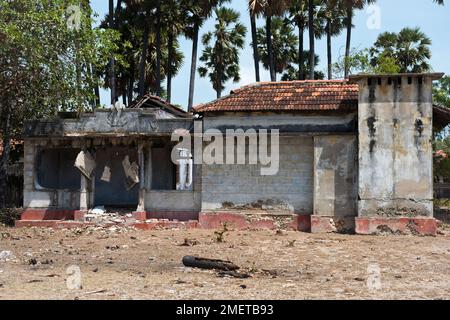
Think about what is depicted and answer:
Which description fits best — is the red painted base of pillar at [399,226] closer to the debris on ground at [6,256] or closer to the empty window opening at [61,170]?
the debris on ground at [6,256]

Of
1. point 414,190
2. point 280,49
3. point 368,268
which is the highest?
point 280,49

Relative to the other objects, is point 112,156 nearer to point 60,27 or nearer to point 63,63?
point 63,63

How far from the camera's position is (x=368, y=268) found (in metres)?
11.0

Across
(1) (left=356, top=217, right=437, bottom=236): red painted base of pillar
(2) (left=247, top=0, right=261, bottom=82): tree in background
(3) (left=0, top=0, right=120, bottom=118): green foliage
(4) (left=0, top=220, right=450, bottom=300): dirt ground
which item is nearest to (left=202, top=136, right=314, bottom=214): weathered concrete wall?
(4) (left=0, top=220, right=450, bottom=300): dirt ground

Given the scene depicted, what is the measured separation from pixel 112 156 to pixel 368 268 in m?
12.6

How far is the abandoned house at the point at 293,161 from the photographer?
1616cm

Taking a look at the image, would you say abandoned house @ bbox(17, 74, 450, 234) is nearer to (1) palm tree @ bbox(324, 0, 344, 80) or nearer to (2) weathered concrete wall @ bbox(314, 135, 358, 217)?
(2) weathered concrete wall @ bbox(314, 135, 358, 217)

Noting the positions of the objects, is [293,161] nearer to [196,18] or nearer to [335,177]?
[335,177]

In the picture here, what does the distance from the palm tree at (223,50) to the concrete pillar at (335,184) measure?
782 inches

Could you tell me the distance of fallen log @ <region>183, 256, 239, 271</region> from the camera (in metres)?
10.5

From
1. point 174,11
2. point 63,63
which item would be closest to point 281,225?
point 63,63

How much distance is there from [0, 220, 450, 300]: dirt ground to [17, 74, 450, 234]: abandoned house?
34.7 inches

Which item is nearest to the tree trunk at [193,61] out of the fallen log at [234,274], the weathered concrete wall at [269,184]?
the weathered concrete wall at [269,184]

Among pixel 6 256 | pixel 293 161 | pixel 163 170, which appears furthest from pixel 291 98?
pixel 6 256
